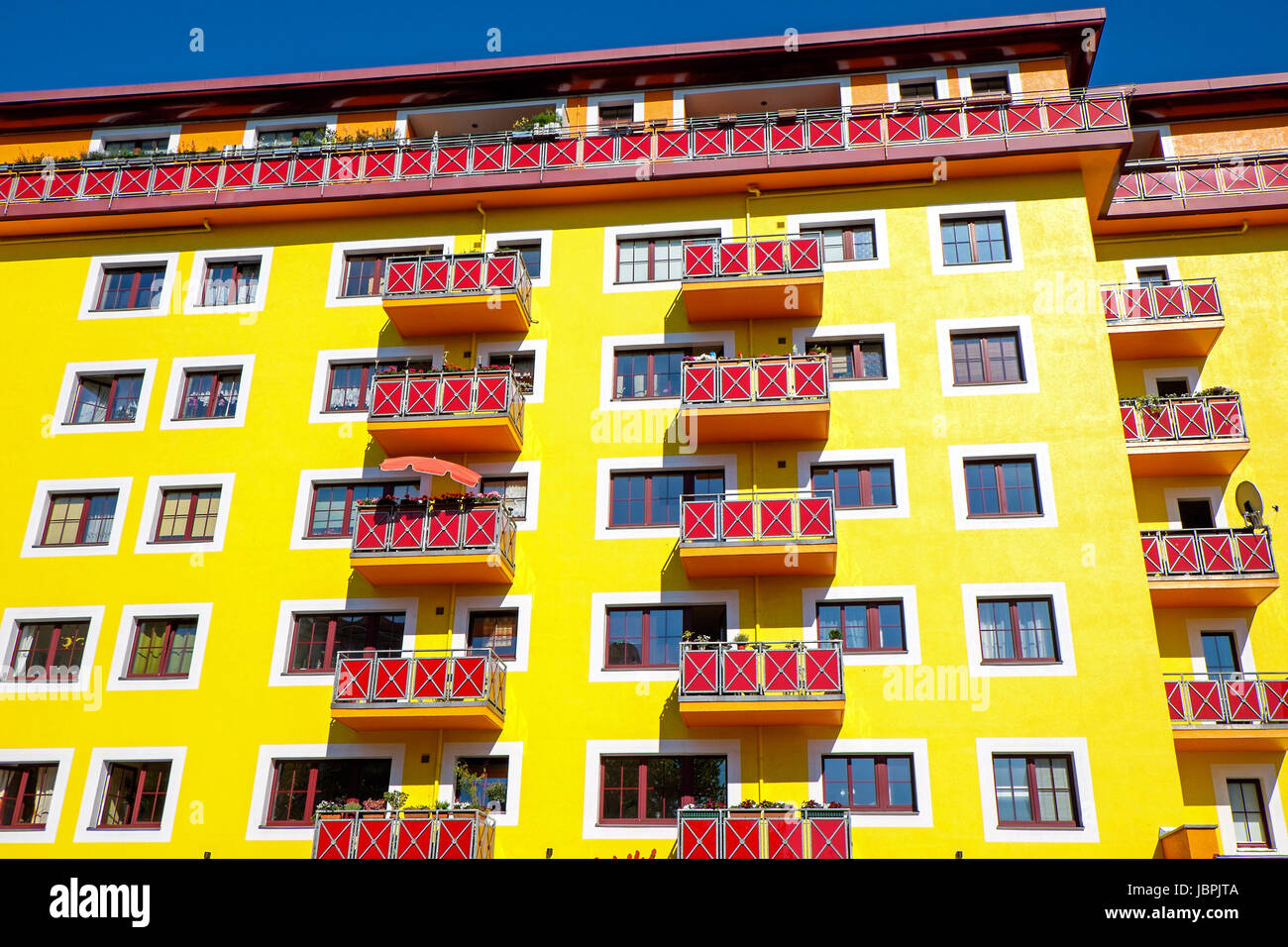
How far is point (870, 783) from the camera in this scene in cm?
2589

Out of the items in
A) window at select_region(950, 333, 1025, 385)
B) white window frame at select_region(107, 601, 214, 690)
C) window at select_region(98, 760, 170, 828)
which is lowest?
window at select_region(98, 760, 170, 828)

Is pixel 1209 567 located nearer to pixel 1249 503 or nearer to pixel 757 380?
pixel 1249 503

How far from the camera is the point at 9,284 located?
35.4 m

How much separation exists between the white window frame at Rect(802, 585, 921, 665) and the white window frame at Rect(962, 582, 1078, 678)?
1215 mm

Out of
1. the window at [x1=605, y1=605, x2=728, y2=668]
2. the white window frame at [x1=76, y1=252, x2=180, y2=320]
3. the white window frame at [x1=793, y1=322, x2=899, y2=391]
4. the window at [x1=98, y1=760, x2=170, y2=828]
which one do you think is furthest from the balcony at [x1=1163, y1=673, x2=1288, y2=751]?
the white window frame at [x1=76, y1=252, x2=180, y2=320]

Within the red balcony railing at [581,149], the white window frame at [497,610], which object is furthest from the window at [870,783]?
the red balcony railing at [581,149]

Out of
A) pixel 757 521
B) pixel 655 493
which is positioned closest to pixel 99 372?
pixel 655 493

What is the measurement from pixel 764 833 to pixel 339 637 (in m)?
12.1

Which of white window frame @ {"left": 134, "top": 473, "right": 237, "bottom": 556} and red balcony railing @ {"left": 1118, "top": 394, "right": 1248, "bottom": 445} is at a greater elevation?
red balcony railing @ {"left": 1118, "top": 394, "right": 1248, "bottom": 445}

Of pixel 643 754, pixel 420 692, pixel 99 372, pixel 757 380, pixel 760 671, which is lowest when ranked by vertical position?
pixel 643 754

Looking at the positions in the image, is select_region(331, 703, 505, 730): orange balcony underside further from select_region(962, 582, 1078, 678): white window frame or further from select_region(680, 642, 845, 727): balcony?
select_region(962, 582, 1078, 678): white window frame

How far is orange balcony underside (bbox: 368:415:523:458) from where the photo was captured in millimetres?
29375

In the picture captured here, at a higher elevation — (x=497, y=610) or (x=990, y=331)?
(x=990, y=331)
